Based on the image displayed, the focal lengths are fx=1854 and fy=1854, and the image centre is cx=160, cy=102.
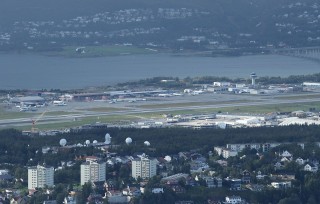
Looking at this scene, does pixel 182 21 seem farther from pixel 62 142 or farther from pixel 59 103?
pixel 62 142

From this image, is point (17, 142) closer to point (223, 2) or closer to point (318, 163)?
point (318, 163)

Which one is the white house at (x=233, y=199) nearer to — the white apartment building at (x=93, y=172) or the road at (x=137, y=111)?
the white apartment building at (x=93, y=172)

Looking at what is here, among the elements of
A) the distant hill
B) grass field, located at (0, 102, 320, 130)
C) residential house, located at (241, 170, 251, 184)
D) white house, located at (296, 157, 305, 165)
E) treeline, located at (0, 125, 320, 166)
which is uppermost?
the distant hill

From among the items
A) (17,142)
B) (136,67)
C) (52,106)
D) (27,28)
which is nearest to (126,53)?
(136,67)

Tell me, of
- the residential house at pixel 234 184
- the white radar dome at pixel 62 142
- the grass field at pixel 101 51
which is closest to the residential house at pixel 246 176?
the residential house at pixel 234 184

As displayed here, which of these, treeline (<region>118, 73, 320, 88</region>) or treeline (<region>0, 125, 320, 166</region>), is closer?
treeline (<region>0, 125, 320, 166</region>)

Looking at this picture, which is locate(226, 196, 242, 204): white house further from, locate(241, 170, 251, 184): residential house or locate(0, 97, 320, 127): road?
locate(0, 97, 320, 127): road

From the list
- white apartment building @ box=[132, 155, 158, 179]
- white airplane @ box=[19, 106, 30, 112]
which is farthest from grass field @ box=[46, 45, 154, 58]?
white apartment building @ box=[132, 155, 158, 179]
